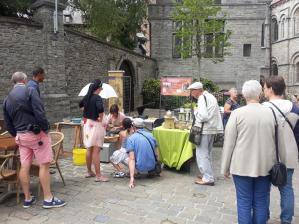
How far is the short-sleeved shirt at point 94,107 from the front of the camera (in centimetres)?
640

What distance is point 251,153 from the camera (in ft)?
12.9

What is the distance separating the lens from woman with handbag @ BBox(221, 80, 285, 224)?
3916 millimetres

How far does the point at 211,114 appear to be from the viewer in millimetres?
6434

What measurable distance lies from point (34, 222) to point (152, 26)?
27.2m

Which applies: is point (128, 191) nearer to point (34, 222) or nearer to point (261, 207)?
point (34, 222)

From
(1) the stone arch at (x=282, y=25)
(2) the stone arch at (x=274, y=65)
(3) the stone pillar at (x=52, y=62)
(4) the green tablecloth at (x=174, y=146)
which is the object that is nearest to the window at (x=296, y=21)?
(1) the stone arch at (x=282, y=25)

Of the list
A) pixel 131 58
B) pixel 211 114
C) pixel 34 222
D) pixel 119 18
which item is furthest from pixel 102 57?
pixel 34 222

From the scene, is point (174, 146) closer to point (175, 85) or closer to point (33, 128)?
point (33, 128)

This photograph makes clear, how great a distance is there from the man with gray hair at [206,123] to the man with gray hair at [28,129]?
254cm

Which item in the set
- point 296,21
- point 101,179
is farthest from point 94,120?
point 296,21

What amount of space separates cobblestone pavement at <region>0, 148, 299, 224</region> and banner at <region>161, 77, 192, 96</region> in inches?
143

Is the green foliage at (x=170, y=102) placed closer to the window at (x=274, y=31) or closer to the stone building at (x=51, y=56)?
the stone building at (x=51, y=56)

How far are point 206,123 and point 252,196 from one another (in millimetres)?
2506

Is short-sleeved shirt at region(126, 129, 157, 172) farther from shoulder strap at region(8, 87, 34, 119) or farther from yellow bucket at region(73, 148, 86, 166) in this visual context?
shoulder strap at region(8, 87, 34, 119)
